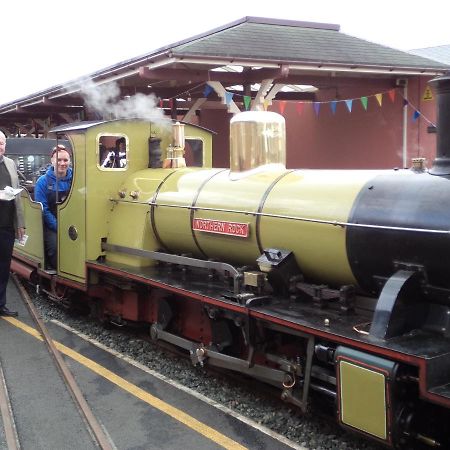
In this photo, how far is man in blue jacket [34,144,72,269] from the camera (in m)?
6.58

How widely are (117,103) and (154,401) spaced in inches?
183

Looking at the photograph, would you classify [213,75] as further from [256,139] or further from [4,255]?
[256,139]

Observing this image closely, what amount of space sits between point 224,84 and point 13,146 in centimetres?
427

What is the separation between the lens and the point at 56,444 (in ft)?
11.8

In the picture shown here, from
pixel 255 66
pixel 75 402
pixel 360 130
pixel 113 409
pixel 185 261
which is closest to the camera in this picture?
pixel 113 409

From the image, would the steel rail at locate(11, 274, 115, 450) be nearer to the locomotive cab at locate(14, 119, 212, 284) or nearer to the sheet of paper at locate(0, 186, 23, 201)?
the locomotive cab at locate(14, 119, 212, 284)

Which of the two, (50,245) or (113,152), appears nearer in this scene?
(113,152)

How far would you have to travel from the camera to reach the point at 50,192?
22.7 feet

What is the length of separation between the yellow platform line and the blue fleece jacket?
1528 mm

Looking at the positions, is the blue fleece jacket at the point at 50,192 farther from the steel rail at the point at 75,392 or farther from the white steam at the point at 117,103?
the steel rail at the point at 75,392

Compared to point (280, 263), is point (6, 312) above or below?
below

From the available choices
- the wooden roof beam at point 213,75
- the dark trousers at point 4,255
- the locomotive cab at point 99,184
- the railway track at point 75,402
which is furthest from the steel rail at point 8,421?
the wooden roof beam at point 213,75

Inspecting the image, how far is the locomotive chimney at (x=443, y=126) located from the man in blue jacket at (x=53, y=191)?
4.37m

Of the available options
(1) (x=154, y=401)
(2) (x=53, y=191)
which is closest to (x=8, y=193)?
(2) (x=53, y=191)
